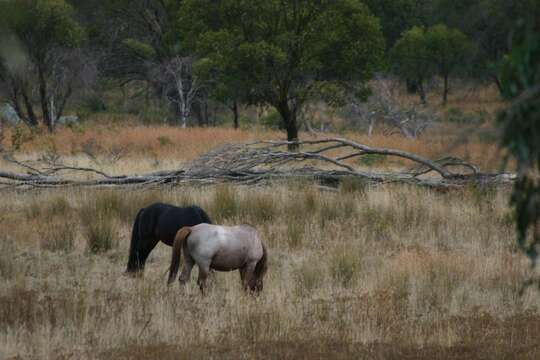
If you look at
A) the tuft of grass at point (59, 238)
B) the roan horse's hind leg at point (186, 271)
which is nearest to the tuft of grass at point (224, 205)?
the tuft of grass at point (59, 238)

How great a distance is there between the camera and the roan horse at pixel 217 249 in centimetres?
754

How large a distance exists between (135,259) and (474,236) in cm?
489

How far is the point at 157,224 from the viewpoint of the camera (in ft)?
28.8

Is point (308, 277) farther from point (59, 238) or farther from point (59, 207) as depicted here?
point (59, 207)

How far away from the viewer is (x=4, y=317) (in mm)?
7133

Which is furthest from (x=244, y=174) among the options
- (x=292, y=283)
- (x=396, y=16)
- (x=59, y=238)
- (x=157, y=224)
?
(x=396, y=16)

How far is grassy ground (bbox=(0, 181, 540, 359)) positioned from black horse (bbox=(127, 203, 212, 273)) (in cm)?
30

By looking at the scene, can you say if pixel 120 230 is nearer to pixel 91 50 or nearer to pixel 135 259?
pixel 135 259

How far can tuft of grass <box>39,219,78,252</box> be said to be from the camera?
10.7 meters

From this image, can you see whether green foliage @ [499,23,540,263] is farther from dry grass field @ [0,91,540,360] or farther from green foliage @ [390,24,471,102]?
green foliage @ [390,24,471,102]

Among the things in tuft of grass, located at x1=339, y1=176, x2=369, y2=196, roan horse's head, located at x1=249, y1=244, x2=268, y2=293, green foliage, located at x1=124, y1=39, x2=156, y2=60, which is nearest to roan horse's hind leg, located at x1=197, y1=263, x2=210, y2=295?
roan horse's head, located at x1=249, y1=244, x2=268, y2=293

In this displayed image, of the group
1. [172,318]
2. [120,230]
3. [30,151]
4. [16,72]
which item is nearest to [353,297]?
[172,318]

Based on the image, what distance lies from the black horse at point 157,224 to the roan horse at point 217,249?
0.79m

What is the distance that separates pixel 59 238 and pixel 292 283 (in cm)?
364
